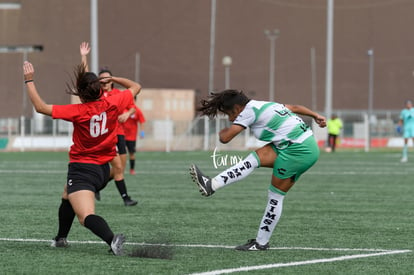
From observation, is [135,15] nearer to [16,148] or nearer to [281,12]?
[281,12]

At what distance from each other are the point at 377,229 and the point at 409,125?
2072 cm

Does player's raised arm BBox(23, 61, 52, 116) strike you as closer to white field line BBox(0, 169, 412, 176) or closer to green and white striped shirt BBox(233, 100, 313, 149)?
green and white striped shirt BBox(233, 100, 313, 149)

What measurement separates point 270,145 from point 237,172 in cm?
50

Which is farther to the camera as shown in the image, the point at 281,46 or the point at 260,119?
the point at 281,46

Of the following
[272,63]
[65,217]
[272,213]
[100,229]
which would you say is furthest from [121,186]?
[272,63]

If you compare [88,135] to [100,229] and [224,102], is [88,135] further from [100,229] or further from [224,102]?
[224,102]

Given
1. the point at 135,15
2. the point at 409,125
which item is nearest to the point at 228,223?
the point at 409,125

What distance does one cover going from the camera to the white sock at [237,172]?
872 cm

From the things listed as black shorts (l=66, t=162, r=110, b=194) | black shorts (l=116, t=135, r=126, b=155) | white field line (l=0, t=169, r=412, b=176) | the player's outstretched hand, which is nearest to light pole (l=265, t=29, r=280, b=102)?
white field line (l=0, t=169, r=412, b=176)

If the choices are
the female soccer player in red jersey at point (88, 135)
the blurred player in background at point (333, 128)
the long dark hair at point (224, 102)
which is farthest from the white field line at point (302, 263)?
the blurred player in background at point (333, 128)

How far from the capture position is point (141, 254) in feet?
27.4

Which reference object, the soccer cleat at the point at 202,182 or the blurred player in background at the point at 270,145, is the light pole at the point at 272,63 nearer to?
the blurred player in background at the point at 270,145

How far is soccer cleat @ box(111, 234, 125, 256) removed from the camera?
8.18 meters

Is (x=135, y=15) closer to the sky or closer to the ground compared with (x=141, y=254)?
closer to the sky
